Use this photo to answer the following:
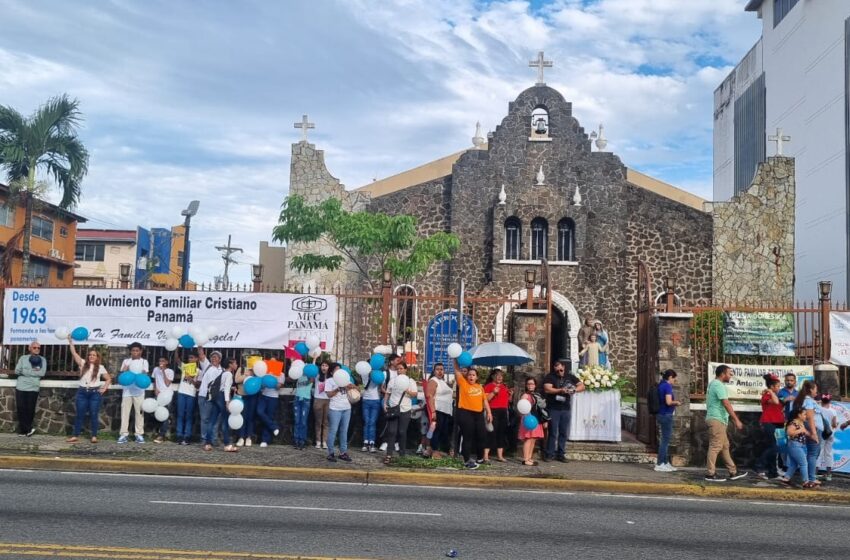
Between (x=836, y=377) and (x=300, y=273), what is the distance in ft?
56.3

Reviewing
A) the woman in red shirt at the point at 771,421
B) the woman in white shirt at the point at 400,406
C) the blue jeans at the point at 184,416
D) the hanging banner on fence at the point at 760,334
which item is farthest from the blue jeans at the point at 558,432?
the blue jeans at the point at 184,416

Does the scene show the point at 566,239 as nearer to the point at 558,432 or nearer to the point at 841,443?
the point at 558,432

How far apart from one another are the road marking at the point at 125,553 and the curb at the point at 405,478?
5.07m

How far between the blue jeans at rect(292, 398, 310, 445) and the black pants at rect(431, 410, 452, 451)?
210 centimetres

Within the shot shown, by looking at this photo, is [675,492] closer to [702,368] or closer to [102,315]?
[702,368]

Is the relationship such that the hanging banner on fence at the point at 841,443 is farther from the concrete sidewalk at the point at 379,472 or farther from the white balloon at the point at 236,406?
the white balloon at the point at 236,406

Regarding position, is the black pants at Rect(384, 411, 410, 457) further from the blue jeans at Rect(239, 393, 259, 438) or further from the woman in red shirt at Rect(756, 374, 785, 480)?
the woman in red shirt at Rect(756, 374, 785, 480)

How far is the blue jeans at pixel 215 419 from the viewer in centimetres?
1376

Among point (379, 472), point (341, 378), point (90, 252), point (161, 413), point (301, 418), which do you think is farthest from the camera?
point (90, 252)

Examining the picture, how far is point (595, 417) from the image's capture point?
570 inches

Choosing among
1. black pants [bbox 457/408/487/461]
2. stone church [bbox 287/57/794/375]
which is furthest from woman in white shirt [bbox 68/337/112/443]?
stone church [bbox 287/57/794/375]

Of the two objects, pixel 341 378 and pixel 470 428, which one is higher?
pixel 341 378

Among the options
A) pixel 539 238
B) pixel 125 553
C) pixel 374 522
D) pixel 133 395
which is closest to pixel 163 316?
pixel 133 395

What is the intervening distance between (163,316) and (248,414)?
2.72 metres
